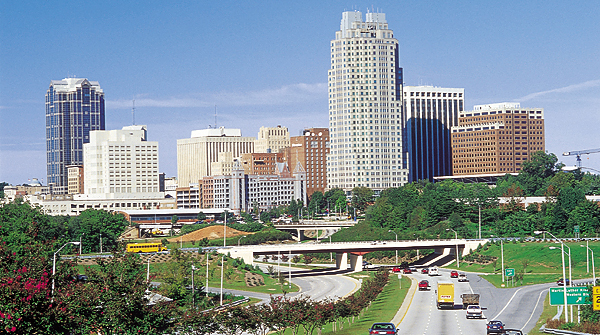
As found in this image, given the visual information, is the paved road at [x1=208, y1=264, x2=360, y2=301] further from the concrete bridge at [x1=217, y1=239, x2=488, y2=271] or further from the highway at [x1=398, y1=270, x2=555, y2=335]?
the highway at [x1=398, y1=270, x2=555, y2=335]

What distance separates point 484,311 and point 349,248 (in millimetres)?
73885

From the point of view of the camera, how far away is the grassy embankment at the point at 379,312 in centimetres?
8081

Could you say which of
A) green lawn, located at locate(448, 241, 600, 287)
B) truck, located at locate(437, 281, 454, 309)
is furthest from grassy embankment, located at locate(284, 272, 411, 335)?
green lawn, located at locate(448, 241, 600, 287)

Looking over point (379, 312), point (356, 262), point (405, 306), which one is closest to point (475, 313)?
point (379, 312)

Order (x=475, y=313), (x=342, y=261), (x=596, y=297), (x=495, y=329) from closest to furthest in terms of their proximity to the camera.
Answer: (x=596, y=297), (x=495, y=329), (x=475, y=313), (x=342, y=261)

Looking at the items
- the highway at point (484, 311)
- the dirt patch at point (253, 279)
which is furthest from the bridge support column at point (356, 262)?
the highway at point (484, 311)

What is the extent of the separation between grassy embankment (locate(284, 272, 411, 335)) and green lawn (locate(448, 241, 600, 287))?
19.4 metres

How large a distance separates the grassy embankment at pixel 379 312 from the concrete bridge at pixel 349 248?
3179 centimetres

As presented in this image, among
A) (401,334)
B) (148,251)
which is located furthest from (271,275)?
(401,334)

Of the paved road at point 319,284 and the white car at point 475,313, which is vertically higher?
the white car at point 475,313

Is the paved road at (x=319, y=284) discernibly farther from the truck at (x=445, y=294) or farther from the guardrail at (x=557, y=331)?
the guardrail at (x=557, y=331)

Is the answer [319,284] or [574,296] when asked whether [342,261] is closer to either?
[319,284]

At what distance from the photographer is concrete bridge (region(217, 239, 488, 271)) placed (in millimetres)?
160625

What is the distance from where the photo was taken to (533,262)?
153 meters
